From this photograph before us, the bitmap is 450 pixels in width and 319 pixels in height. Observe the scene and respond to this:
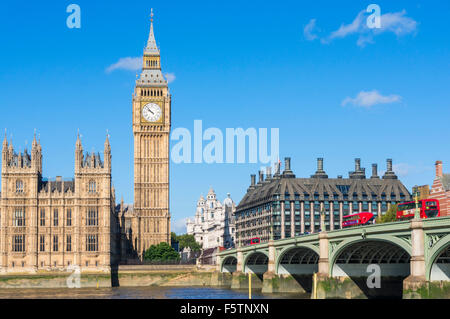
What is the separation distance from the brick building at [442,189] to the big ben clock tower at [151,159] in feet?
210

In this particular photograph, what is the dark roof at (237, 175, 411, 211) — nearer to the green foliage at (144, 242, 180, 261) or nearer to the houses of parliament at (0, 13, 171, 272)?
the green foliage at (144, 242, 180, 261)

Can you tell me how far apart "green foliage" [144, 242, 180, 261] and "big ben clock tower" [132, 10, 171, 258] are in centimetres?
536

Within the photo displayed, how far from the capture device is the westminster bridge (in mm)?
64312

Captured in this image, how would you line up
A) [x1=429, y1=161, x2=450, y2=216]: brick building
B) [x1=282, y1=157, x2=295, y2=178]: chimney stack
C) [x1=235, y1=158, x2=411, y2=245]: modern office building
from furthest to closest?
[x1=282, y1=157, x2=295, y2=178]: chimney stack, [x1=235, y1=158, x2=411, y2=245]: modern office building, [x1=429, y1=161, x2=450, y2=216]: brick building

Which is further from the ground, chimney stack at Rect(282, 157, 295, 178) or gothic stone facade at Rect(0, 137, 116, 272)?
chimney stack at Rect(282, 157, 295, 178)

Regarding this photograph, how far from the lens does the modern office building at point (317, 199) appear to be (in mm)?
166750

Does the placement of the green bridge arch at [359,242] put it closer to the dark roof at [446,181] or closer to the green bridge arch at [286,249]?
the green bridge arch at [286,249]

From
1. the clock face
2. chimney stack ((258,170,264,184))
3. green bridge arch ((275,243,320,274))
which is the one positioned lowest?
green bridge arch ((275,243,320,274))

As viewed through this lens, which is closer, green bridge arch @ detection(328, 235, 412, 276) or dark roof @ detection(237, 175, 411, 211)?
green bridge arch @ detection(328, 235, 412, 276)

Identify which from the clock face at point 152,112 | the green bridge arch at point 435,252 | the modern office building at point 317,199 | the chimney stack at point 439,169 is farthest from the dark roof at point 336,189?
the green bridge arch at point 435,252

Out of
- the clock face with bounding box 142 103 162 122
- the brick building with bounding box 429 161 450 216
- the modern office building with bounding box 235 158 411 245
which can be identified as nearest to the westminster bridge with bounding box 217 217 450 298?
the brick building with bounding box 429 161 450 216
